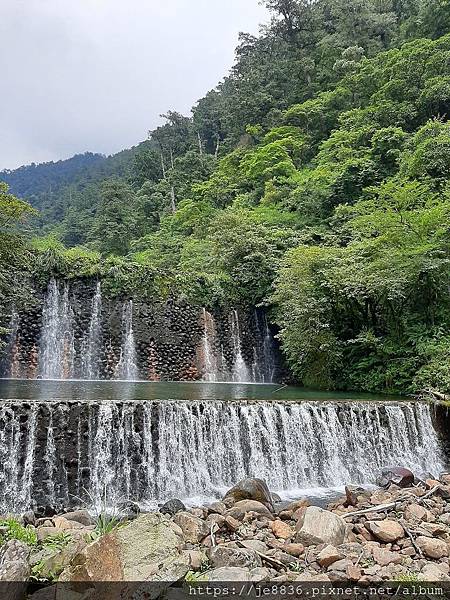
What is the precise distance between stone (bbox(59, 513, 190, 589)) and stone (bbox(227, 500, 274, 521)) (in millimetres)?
1983

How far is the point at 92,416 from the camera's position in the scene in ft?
25.3

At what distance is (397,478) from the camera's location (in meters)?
7.75

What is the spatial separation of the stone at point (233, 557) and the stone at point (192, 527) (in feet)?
1.15

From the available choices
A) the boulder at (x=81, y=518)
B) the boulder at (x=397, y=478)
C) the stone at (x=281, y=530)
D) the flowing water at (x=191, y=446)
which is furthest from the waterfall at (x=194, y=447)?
the stone at (x=281, y=530)

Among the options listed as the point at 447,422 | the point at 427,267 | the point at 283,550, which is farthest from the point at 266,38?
the point at 283,550

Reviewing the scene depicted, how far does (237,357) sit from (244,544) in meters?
13.2

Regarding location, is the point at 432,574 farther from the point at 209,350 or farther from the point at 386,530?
the point at 209,350

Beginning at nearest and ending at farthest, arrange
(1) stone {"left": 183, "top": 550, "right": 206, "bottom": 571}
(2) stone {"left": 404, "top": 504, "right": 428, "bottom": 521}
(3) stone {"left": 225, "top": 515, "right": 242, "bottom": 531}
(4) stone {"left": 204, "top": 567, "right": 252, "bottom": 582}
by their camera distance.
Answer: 1. (4) stone {"left": 204, "top": 567, "right": 252, "bottom": 582}
2. (1) stone {"left": 183, "top": 550, "right": 206, "bottom": 571}
3. (3) stone {"left": 225, "top": 515, "right": 242, "bottom": 531}
4. (2) stone {"left": 404, "top": 504, "right": 428, "bottom": 521}

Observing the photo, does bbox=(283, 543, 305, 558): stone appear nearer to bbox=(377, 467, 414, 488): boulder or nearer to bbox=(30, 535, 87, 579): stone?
bbox=(30, 535, 87, 579): stone

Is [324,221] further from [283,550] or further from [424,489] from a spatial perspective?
[283,550]

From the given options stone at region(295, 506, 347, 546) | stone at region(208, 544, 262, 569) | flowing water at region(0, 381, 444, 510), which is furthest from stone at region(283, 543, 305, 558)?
flowing water at region(0, 381, 444, 510)

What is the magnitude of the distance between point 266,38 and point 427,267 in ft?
112

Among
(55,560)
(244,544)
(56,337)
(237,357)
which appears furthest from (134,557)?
(237,357)

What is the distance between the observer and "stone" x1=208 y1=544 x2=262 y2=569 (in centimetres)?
415
